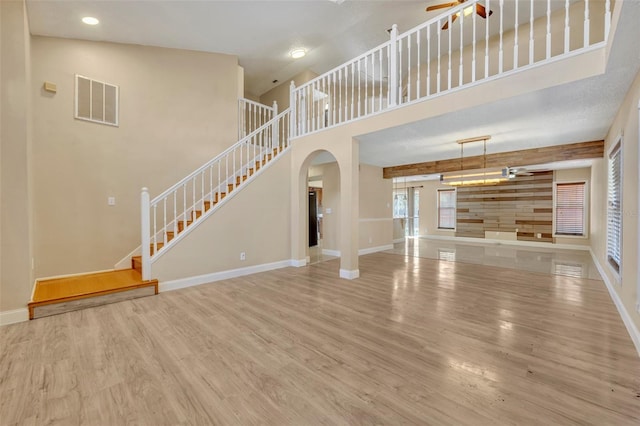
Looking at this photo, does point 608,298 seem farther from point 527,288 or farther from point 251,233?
point 251,233

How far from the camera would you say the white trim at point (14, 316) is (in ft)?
9.62

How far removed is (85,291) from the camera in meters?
3.50

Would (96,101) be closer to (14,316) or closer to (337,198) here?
(14,316)

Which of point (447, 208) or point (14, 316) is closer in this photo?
point (14, 316)

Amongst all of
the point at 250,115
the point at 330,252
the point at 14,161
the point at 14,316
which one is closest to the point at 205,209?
the point at 14,161

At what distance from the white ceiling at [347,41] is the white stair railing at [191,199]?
166 centimetres

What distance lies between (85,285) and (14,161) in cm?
173

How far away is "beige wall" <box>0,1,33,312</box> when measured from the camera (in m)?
2.93

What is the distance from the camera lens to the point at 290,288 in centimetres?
425

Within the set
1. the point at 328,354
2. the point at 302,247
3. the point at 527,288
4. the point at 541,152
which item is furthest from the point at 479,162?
the point at 328,354

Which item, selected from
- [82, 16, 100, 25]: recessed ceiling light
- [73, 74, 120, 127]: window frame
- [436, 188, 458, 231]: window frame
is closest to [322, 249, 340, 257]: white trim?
[73, 74, 120, 127]: window frame

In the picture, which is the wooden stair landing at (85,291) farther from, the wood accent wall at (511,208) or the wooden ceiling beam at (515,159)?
the wood accent wall at (511,208)

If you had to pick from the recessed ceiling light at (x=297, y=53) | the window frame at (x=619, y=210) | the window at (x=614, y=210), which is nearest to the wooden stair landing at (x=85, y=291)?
the recessed ceiling light at (x=297, y=53)

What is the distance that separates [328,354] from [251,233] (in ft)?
10.6
